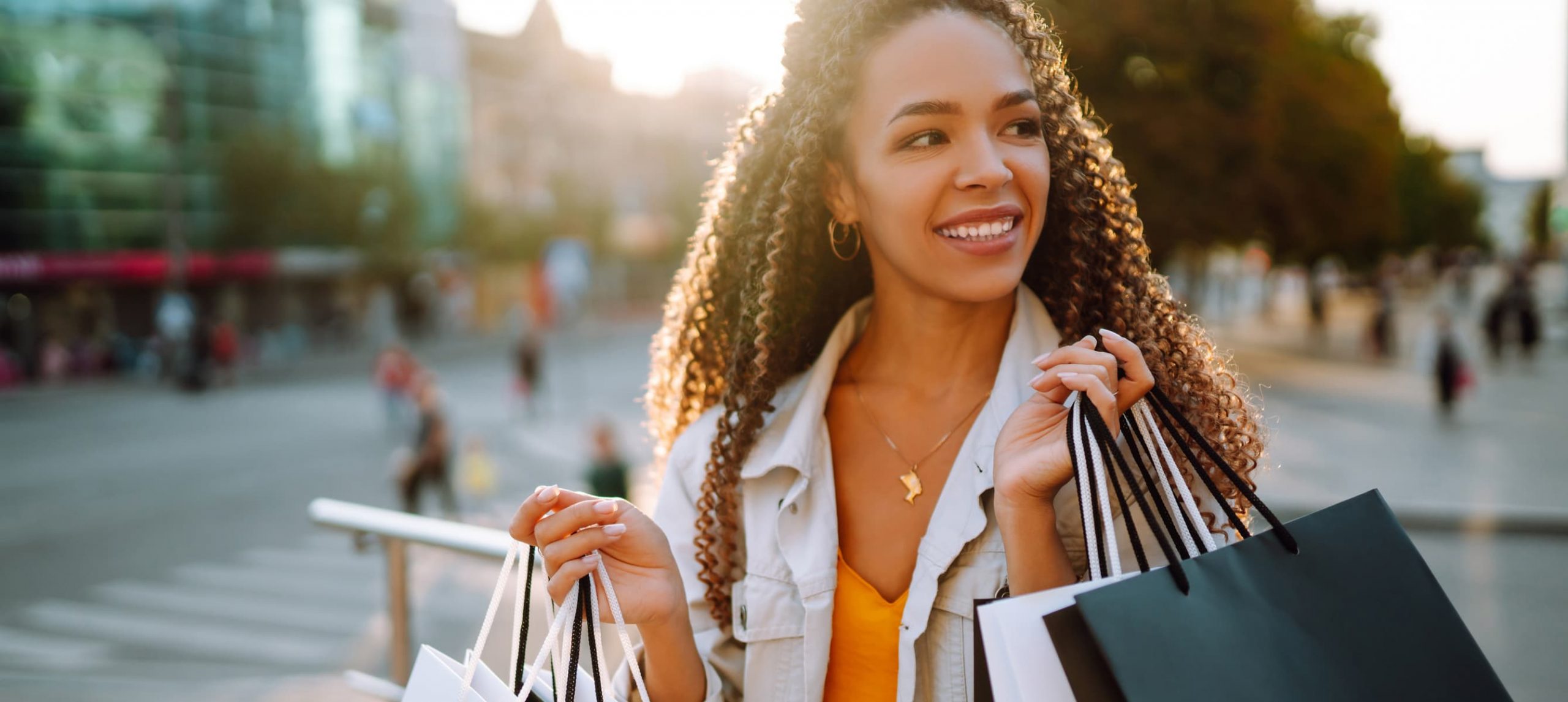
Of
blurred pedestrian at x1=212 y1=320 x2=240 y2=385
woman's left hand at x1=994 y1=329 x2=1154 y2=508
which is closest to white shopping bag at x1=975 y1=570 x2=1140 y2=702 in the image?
woman's left hand at x1=994 y1=329 x2=1154 y2=508

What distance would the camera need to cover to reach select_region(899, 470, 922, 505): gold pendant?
2.02 m

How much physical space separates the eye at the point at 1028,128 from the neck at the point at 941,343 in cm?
30

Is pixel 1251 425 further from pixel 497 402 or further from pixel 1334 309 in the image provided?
pixel 1334 309

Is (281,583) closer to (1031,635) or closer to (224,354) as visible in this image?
(1031,635)

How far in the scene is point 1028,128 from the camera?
1906 mm

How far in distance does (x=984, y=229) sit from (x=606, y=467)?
7920mm

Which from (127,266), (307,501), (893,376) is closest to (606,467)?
(307,501)

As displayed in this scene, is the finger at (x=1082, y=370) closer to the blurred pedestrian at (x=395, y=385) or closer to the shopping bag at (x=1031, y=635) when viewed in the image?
the shopping bag at (x=1031, y=635)

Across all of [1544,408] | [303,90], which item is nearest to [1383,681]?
[1544,408]

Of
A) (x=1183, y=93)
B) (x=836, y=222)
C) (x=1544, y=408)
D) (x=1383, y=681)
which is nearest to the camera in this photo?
(x=1383, y=681)

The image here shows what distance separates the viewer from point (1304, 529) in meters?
1.36

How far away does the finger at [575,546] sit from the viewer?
5.53 feet

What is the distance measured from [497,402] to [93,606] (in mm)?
13654

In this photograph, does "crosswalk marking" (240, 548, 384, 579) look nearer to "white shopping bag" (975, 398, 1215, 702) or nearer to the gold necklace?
the gold necklace
